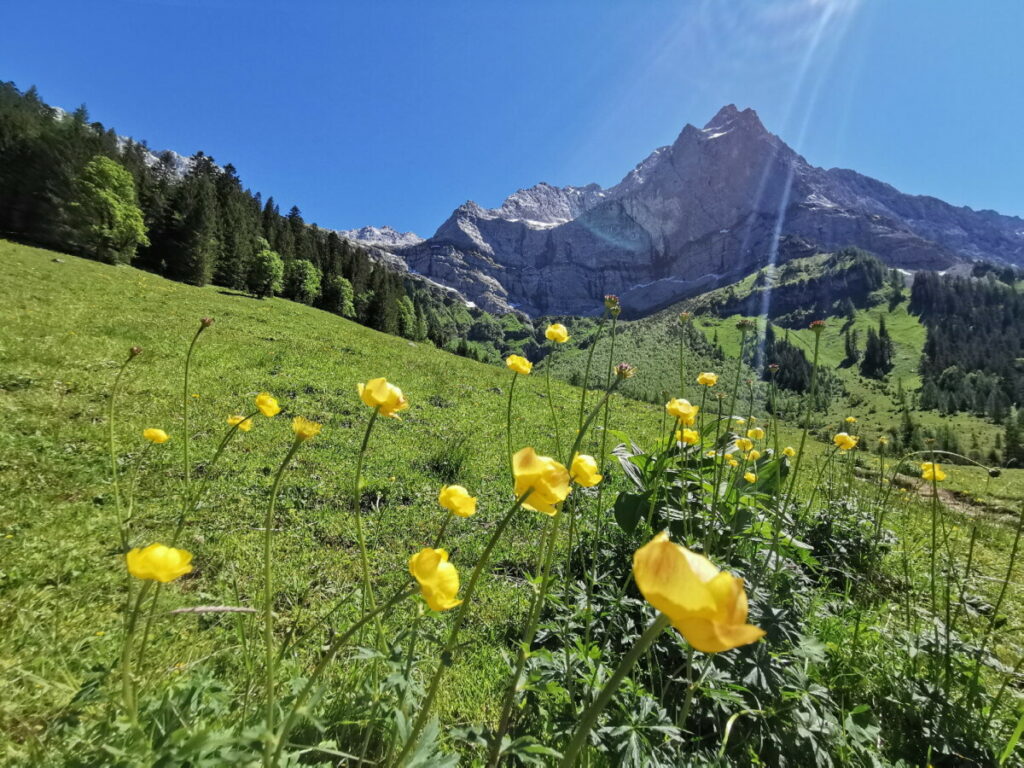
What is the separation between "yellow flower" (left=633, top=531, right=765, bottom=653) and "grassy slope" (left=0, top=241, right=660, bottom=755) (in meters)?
1.08

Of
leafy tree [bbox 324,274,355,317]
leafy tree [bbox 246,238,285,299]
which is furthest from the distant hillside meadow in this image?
leafy tree [bbox 324,274,355,317]

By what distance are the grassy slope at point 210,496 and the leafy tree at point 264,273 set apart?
27.0 meters

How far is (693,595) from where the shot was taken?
504 millimetres

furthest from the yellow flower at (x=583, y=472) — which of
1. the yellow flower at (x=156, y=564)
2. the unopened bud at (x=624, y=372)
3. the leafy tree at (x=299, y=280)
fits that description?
the leafy tree at (x=299, y=280)

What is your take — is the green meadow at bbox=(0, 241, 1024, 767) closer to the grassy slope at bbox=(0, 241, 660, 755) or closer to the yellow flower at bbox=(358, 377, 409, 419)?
the grassy slope at bbox=(0, 241, 660, 755)

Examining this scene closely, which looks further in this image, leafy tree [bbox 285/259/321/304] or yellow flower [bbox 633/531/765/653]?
leafy tree [bbox 285/259/321/304]

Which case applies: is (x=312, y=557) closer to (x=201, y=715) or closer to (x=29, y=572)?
(x=29, y=572)

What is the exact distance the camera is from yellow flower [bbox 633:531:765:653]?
1.56 ft

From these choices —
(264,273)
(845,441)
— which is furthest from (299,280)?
(845,441)

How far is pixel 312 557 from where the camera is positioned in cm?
362

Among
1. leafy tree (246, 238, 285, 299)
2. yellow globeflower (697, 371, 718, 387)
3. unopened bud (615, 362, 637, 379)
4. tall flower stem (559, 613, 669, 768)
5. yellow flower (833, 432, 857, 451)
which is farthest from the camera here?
leafy tree (246, 238, 285, 299)

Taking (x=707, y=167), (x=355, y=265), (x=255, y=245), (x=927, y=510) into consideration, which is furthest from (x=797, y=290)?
(x=927, y=510)

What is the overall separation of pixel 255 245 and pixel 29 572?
4303cm

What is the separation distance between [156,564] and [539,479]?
0.82 meters
